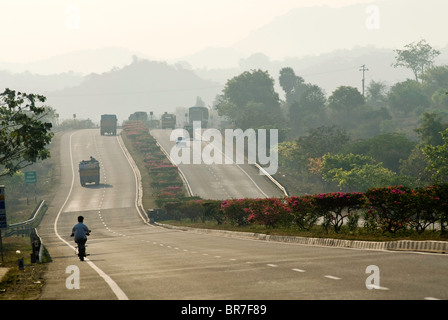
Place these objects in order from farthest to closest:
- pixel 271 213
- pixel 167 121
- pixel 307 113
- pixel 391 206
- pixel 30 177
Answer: pixel 307 113, pixel 167 121, pixel 30 177, pixel 271 213, pixel 391 206

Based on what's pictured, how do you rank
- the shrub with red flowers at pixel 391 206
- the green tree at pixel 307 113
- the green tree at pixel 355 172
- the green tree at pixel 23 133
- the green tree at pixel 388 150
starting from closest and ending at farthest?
the shrub with red flowers at pixel 391 206 → the green tree at pixel 23 133 → the green tree at pixel 355 172 → the green tree at pixel 388 150 → the green tree at pixel 307 113

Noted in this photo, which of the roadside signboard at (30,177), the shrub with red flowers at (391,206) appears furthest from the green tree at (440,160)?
the roadside signboard at (30,177)

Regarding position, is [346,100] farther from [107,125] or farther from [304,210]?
[304,210]

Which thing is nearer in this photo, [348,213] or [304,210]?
[348,213]

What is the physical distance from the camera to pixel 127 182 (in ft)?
309

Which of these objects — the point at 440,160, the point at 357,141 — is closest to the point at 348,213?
the point at 440,160

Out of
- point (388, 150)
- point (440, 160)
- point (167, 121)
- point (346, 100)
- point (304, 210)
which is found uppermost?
point (346, 100)

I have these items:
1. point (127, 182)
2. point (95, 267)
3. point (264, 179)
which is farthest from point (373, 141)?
point (95, 267)

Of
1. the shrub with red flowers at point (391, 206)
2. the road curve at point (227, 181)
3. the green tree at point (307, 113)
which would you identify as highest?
the green tree at point (307, 113)

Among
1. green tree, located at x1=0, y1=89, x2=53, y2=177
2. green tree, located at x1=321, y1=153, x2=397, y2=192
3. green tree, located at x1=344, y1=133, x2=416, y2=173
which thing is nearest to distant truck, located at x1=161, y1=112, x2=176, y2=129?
green tree, located at x1=344, y1=133, x2=416, y2=173

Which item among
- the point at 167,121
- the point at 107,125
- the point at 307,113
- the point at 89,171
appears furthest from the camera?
the point at 307,113

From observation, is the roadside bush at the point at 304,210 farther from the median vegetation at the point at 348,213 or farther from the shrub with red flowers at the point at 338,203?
the shrub with red flowers at the point at 338,203

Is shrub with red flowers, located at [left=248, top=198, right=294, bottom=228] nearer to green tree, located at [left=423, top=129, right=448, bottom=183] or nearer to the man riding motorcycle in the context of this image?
the man riding motorcycle

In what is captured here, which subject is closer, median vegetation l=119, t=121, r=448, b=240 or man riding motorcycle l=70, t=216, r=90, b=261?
man riding motorcycle l=70, t=216, r=90, b=261
